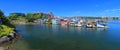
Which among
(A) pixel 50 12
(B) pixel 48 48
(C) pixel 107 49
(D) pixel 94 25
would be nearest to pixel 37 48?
(B) pixel 48 48

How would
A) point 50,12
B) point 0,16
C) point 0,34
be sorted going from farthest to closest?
point 50,12 < point 0,16 < point 0,34

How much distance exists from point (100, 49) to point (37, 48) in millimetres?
10201

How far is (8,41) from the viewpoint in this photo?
35688mm

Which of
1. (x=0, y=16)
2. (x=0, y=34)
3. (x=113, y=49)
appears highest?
(x=0, y=16)

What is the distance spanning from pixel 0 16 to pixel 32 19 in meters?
115

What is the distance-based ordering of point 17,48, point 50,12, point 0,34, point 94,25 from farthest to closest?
point 50,12 < point 94,25 < point 0,34 < point 17,48

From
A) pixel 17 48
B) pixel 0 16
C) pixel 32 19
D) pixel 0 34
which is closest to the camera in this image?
pixel 17 48

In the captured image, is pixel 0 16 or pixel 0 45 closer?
pixel 0 45

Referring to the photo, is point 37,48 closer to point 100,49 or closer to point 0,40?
point 0,40

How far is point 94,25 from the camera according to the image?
99.7 m

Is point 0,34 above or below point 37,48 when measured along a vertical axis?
above

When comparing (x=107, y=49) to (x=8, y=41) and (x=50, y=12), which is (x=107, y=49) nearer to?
(x=8, y=41)

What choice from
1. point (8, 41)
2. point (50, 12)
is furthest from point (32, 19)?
point (8, 41)

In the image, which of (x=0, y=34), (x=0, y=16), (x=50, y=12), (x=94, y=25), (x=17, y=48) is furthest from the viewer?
(x=50, y=12)
